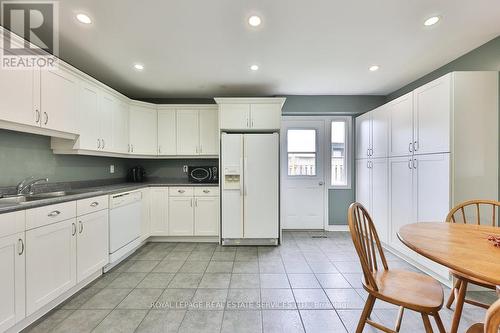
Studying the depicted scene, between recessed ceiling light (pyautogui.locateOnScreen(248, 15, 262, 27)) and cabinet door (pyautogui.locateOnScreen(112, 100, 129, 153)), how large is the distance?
2319mm

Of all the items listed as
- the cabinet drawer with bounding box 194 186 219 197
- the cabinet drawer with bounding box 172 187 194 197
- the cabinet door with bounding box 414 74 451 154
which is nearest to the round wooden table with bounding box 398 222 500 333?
the cabinet door with bounding box 414 74 451 154

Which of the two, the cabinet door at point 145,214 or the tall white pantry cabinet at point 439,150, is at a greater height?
the tall white pantry cabinet at point 439,150

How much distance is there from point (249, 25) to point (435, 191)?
2575 mm

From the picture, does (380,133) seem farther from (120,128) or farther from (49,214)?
(49,214)

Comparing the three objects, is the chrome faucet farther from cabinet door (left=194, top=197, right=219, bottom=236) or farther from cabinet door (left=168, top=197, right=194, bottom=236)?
cabinet door (left=194, top=197, right=219, bottom=236)

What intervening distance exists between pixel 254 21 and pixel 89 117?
7.20 ft

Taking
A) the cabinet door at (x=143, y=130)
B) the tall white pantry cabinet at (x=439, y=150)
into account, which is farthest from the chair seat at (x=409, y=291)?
the cabinet door at (x=143, y=130)

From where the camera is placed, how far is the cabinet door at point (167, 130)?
3824 millimetres

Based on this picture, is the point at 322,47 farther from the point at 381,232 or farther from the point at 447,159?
the point at 381,232

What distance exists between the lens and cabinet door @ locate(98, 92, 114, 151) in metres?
2.88

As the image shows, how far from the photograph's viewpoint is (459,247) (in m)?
1.17

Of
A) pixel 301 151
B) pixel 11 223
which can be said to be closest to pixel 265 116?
pixel 301 151

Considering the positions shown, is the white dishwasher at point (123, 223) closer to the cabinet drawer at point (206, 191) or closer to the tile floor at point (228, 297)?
the tile floor at point (228, 297)

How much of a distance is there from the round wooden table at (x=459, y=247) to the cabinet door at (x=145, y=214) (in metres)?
3.28
